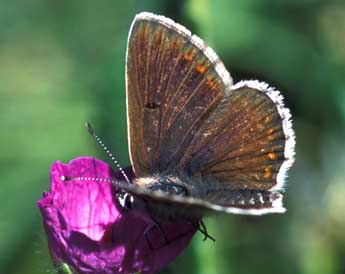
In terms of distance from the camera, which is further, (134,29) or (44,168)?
(44,168)

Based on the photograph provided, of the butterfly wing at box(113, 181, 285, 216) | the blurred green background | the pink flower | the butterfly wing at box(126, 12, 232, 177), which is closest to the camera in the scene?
the butterfly wing at box(113, 181, 285, 216)

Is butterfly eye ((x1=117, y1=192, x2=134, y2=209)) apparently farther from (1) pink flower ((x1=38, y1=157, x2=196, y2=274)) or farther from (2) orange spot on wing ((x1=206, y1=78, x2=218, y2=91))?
(2) orange spot on wing ((x1=206, y1=78, x2=218, y2=91))

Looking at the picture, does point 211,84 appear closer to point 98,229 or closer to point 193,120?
point 193,120

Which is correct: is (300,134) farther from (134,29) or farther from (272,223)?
(134,29)

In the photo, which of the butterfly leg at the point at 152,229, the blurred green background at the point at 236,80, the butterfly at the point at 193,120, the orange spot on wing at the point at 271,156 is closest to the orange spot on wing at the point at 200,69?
the butterfly at the point at 193,120

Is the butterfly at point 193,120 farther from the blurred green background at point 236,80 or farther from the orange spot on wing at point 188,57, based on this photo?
the blurred green background at point 236,80

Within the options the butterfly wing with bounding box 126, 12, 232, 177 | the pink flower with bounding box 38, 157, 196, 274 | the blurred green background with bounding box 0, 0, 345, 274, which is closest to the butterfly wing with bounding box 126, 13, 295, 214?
the butterfly wing with bounding box 126, 12, 232, 177

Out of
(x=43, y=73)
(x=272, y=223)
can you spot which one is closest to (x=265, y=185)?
(x=272, y=223)
